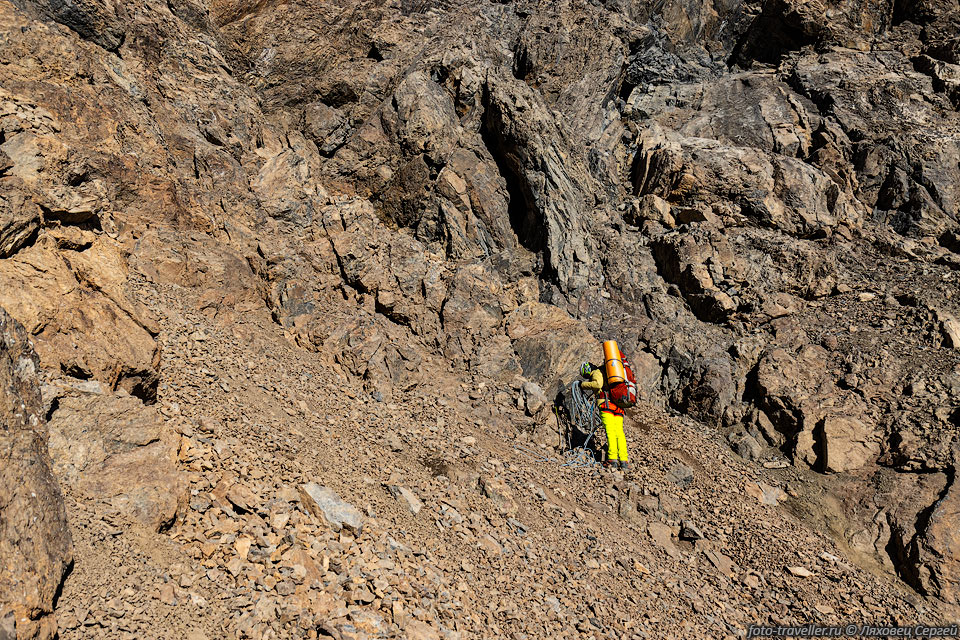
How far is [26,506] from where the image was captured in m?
4.29

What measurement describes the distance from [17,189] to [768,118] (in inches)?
856

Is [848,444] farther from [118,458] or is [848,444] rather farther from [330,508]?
[118,458]

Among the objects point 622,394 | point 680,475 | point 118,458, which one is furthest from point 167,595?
point 680,475

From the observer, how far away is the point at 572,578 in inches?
313

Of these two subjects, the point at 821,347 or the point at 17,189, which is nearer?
the point at 17,189

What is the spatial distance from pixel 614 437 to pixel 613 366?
64.9 inches

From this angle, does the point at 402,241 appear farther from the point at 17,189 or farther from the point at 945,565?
the point at 945,565

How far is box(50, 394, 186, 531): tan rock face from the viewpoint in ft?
17.8

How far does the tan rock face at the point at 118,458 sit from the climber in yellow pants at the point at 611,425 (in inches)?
335

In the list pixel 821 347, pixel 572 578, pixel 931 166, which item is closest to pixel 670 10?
pixel 931 166

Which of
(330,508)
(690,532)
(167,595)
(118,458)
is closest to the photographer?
(167,595)

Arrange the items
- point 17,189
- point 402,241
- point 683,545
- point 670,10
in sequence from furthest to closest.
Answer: point 670,10 → point 402,241 → point 683,545 → point 17,189

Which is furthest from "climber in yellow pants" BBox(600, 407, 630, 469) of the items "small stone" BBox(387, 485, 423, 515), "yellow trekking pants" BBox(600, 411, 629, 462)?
"small stone" BBox(387, 485, 423, 515)

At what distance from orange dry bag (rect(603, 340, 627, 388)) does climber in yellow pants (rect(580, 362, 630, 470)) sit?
218 millimetres
